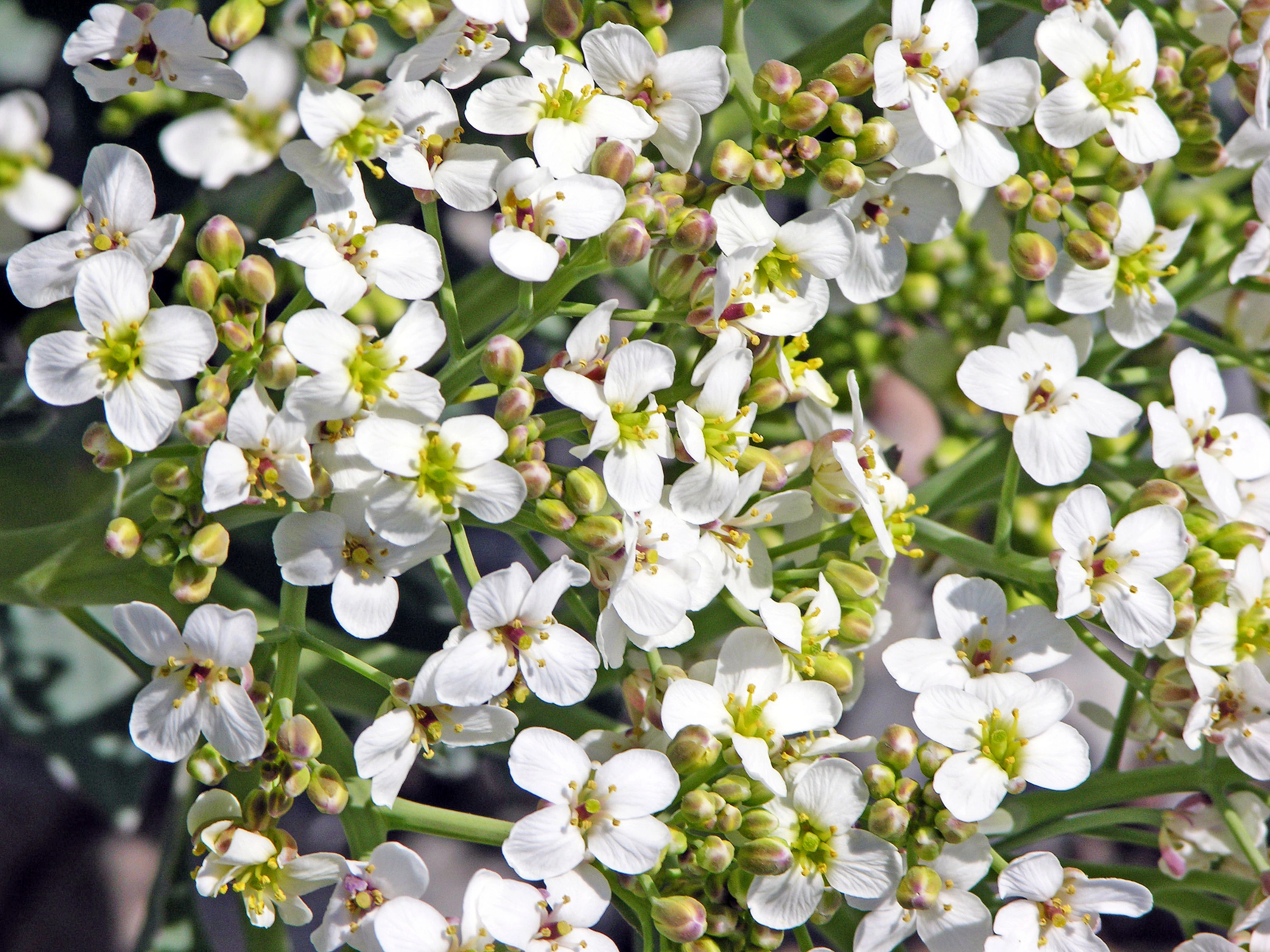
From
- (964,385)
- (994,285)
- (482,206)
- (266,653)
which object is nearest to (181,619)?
(266,653)

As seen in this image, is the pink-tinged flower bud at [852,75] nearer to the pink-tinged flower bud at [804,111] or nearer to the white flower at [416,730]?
the pink-tinged flower bud at [804,111]

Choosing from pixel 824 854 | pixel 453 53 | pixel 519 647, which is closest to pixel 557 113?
pixel 453 53

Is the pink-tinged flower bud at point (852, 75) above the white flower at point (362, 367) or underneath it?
above

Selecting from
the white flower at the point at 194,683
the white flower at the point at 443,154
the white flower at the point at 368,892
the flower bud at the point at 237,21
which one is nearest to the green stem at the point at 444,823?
the white flower at the point at 368,892

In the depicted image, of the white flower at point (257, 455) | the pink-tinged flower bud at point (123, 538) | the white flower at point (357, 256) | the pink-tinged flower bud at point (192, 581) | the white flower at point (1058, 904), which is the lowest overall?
the white flower at point (1058, 904)

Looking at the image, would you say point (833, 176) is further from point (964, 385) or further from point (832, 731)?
point (832, 731)

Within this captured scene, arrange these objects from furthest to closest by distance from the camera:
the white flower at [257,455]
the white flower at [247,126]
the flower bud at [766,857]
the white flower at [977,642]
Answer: the white flower at [247,126]
the white flower at [977,642]
the flower bud at [766,857]
the white flower at [257,455]

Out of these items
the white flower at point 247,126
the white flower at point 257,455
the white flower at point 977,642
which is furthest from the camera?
the white flower at point 247,126

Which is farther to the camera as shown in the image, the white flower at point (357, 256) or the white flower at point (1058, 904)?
the white flower at point (1058, 904)
